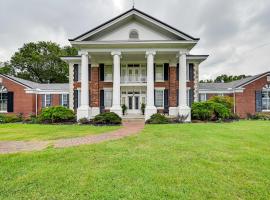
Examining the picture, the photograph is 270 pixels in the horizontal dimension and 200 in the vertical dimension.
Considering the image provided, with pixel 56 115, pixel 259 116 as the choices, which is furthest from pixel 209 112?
pixel 56 115

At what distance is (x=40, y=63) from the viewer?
144ft

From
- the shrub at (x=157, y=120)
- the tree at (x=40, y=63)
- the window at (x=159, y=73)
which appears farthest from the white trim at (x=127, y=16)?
the tree at (x=40, y=63)

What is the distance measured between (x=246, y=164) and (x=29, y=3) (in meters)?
20.7

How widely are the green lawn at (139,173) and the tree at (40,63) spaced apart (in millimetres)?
40668

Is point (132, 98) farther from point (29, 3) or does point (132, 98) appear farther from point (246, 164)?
point (246, 164)

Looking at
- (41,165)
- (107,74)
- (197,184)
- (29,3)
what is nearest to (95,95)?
(107,74)

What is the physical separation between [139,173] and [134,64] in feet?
59.9

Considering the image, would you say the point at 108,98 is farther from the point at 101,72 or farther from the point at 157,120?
the point at 157,120

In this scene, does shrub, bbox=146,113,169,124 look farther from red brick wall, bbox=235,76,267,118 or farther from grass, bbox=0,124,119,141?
red brick wall, bbox=235,76,267,118

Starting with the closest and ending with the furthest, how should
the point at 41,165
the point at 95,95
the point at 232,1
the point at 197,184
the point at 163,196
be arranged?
the point at 163,196 < the point at 197,184 < the point at 41,165 < the point at 232,1 < the point at 95,95

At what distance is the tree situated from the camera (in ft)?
143

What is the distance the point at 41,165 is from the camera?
18.0 feet

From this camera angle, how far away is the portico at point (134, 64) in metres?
18.2

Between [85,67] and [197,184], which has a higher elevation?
[85,67]
